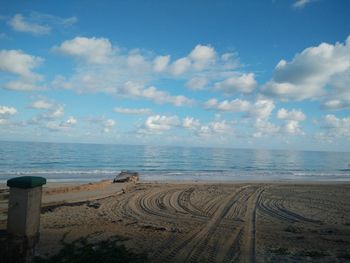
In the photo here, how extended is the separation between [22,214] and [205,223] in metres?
7.24

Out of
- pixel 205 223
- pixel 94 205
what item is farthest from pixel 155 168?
pixel 205 223

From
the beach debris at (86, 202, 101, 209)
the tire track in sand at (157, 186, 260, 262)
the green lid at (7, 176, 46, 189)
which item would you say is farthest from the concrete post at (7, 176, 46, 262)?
the beach debris at (86, 202, 101, 209)

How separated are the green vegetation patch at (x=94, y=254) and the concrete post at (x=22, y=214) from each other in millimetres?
1403

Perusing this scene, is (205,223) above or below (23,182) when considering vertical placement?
below

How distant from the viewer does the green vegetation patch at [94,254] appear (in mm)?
7647

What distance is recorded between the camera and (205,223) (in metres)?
12.0

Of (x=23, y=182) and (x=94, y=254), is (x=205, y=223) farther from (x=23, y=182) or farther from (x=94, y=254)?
(x=23, y=182)

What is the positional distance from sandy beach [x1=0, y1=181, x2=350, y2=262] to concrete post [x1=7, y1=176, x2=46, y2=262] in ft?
6.32

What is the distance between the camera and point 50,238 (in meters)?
9.44

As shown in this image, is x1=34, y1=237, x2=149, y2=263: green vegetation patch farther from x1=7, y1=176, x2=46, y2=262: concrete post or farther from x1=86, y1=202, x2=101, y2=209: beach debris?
x1=86, y1=202, x2=101, y2=209: beach debris

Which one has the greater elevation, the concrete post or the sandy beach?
the concrete post

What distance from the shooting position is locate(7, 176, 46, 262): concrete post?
19.9 ft

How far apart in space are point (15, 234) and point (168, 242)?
4.31 meters

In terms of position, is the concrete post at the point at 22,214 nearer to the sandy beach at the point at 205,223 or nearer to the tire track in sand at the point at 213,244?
the sandy beach at the point at 205,223
